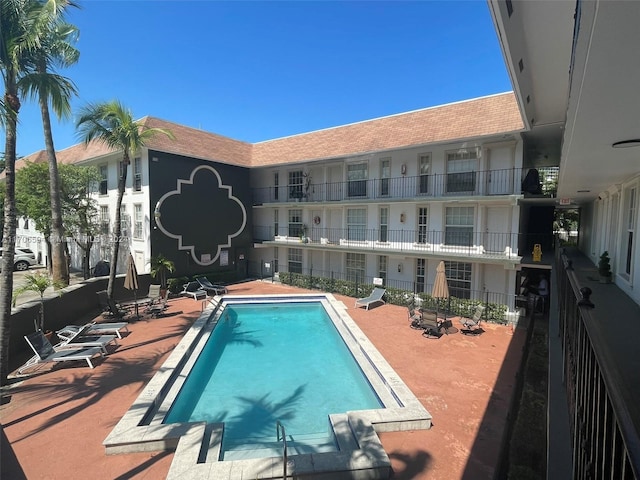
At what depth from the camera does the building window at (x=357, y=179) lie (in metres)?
19.4

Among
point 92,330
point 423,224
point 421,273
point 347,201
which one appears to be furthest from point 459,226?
point 92,330

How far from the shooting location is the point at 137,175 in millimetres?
19297

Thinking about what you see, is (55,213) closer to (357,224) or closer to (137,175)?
(137,175)

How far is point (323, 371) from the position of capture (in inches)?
405

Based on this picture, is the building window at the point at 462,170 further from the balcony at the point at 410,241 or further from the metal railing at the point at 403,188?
the balcony at the point at 410,241

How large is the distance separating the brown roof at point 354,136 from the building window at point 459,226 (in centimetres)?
366

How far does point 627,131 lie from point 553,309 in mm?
7432

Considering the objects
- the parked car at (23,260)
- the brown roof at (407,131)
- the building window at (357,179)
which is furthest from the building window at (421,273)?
the parked car at (23,260)

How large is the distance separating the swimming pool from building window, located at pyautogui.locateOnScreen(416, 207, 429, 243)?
853 cm


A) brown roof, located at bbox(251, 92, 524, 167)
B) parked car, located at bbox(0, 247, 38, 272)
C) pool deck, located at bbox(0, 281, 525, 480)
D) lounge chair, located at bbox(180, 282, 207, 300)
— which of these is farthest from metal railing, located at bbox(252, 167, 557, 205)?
parked car, located at bbox(0, 247, 38, 272)

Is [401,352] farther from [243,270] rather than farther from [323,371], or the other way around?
[243,270]

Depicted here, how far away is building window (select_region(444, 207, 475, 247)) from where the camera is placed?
51.7 feet

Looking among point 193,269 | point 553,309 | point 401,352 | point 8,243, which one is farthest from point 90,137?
point 553,309

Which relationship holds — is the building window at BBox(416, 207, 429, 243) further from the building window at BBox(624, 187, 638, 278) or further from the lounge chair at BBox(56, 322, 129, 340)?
the lounge chair at BBox(56, 322, 129, 340)
